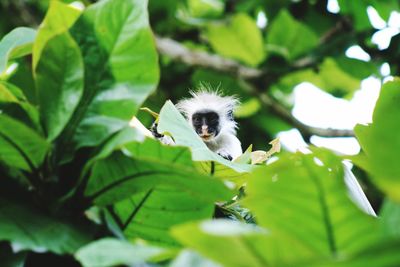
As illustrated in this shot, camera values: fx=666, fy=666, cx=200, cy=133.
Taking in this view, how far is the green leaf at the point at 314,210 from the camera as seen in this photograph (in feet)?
2.47

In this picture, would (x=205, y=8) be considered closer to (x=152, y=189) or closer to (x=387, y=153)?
(x=152, y=189)

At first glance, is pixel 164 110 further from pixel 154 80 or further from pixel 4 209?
pixel 4 209

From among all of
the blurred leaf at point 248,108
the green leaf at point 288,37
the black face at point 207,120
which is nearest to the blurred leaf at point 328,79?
the green leaf at point 288,37

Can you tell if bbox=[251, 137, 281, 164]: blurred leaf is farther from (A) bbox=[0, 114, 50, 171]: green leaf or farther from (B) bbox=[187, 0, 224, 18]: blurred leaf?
(B) bbox=[187, 0, 224, 18]: blurred leaf

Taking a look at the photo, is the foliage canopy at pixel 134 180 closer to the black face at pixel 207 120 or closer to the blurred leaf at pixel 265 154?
the blurred leaf at pixel 265 154

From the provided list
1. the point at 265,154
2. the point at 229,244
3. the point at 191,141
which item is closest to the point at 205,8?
the point at 265,154

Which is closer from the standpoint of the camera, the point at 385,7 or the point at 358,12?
the point at 385,7

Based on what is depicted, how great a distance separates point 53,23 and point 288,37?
3.62m

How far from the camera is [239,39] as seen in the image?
14.8ft

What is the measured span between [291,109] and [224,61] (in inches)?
35.2

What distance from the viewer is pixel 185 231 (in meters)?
0.66

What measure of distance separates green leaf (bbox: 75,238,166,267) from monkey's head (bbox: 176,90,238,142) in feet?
11.2

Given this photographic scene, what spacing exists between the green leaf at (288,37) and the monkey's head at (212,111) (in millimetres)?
495

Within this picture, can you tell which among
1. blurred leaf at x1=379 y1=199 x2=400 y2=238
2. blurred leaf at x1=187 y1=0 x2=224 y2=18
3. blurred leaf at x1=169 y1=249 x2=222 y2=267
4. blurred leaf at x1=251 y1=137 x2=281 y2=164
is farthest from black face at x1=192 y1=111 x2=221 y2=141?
blurred leaf at x1=169 y1=249 x2=222 y2=267
